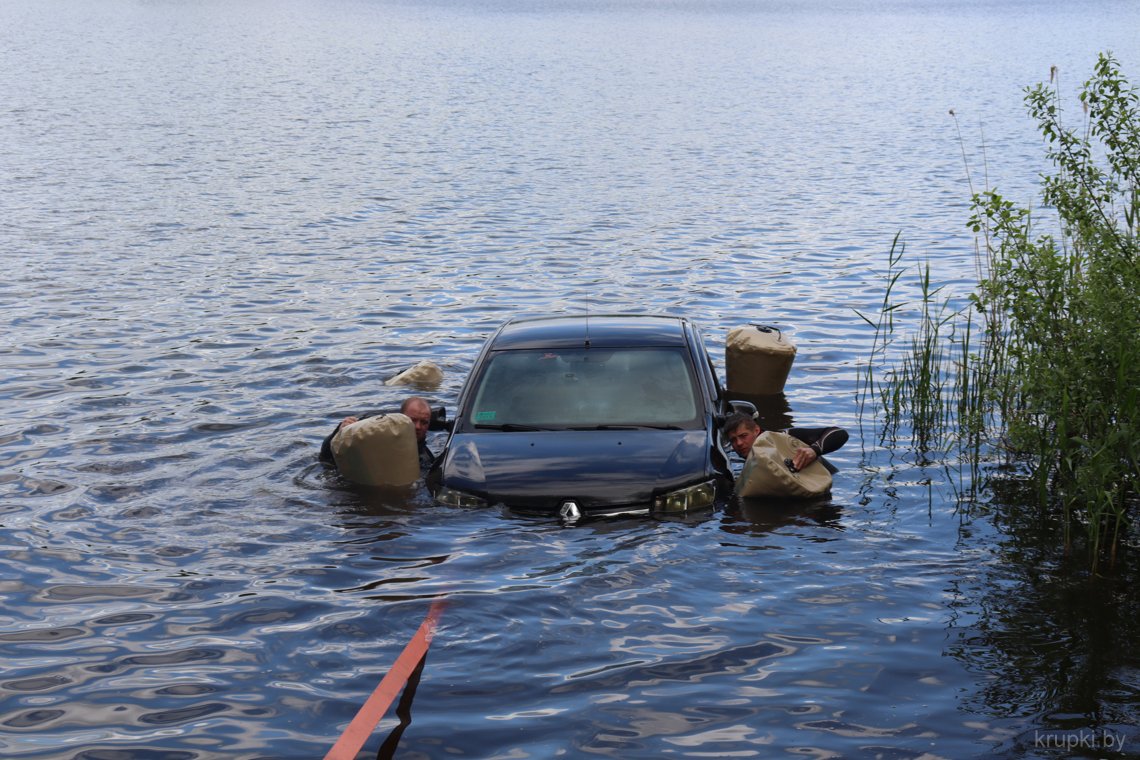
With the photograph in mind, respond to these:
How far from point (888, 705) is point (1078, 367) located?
3.20 metres

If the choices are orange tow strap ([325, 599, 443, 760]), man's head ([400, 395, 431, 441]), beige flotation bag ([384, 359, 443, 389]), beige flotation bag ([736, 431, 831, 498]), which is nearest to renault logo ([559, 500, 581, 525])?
orange tow strap ([325, 599, 443, 760])

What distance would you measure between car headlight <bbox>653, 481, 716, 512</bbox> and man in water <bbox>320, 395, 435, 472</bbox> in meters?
2.08

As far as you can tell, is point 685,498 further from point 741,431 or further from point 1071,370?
point 1071,370

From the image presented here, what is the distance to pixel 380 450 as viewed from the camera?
32.5ft

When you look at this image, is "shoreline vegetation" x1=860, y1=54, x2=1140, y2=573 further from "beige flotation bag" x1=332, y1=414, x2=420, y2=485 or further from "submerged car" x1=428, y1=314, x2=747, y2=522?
"beige flotation bag" x1=332, y1=414, x2=420, y2=485

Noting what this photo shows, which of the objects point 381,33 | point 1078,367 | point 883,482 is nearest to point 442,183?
point 883,482

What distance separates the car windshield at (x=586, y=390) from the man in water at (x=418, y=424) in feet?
1.86

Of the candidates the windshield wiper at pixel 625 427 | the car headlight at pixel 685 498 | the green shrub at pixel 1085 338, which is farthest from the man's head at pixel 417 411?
the green shrub at pixel 1085 338

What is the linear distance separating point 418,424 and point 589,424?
1.55m

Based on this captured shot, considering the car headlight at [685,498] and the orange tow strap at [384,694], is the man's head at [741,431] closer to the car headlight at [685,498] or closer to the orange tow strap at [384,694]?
the car headlight at [685,498]

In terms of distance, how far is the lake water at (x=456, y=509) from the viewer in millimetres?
6566

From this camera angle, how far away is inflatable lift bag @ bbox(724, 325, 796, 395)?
13.6m

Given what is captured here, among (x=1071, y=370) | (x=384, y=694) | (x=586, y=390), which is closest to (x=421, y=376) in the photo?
(x=586, y=390)

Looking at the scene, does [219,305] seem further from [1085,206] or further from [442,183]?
[442,183]
